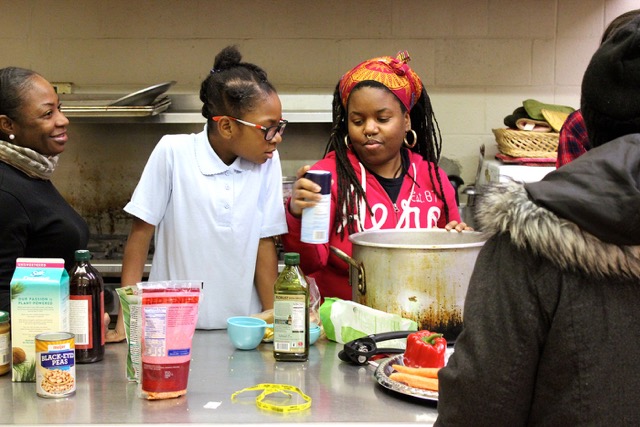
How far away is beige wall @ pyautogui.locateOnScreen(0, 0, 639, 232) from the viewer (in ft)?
11.5

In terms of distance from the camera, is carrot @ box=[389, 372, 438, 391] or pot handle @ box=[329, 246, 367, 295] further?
pot handle @ box=[329, 246, 367, 295]

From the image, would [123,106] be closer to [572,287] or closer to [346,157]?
[346,157]

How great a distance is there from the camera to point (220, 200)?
226 cm

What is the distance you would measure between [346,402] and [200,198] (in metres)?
0.96

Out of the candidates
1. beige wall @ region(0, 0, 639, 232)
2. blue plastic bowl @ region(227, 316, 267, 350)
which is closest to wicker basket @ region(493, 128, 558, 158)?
beige wall @ region(0, 0, 639, 232)

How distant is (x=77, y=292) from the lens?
160 centimetres

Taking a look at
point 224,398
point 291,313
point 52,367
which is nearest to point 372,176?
point 291,313

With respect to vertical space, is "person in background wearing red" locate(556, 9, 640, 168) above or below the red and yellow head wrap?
below

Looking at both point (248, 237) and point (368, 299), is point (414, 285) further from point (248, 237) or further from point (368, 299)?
point (248, 237)

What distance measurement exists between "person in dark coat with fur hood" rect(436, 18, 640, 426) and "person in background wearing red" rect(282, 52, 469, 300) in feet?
3.86

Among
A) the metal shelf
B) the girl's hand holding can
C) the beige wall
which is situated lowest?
the girl's hand holding can

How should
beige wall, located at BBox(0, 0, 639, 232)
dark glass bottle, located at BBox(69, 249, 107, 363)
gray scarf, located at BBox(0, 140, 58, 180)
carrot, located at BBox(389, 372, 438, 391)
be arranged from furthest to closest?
beige wall, located at BBox(0, 0, 639, 232) → gray scarf, located at BBox(0, 140, 58, 180) → dark glass bottle, located at BBox(69, 249, 107, 363) → carrot, located at BBox(389, 372, 438, 391)

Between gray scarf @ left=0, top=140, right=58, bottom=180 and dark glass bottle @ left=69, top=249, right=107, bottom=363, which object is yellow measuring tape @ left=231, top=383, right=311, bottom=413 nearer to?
dark glass bottle @ left=69, top=249, right=107, bottom=363

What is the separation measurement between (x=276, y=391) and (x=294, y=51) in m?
2.30
